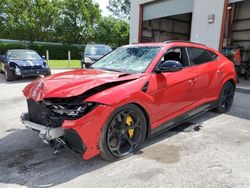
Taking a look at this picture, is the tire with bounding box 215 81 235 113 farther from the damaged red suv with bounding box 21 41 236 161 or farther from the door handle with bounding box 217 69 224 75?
the damaged red suv with bounding box 21 41 236 161

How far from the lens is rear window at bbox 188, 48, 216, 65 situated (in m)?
4.23

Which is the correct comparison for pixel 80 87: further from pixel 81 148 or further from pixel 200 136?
pixel 200 136

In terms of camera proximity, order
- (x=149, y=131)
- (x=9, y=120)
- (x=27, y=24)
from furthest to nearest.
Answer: (x=27, y=24) → (x=9, y=120) → (x=149, y=131)

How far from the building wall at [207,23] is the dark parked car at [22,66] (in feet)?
22.8

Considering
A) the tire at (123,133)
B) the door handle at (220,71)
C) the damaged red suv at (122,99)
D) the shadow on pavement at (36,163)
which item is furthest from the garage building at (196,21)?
the tire at (123,133)

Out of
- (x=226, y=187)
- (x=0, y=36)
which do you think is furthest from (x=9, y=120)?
(x=0, y=36)

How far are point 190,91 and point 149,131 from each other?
3.69ft

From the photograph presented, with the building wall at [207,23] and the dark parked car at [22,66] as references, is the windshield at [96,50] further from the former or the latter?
the building wall at [207,23]

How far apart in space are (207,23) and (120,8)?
139 ft

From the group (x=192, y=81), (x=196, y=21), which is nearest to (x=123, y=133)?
(x=192, y=81)

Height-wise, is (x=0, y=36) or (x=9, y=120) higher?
(x=0, y=36)

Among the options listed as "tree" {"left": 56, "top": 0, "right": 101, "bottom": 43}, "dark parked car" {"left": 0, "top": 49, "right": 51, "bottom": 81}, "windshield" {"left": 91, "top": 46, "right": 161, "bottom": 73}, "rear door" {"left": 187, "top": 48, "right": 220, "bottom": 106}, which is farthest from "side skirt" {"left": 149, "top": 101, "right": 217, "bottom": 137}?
"tree" {"left": 56, "top": 0, "right": 101, "bottom": 43}

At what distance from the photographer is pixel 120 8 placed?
161 ft

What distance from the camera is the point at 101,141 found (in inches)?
111
